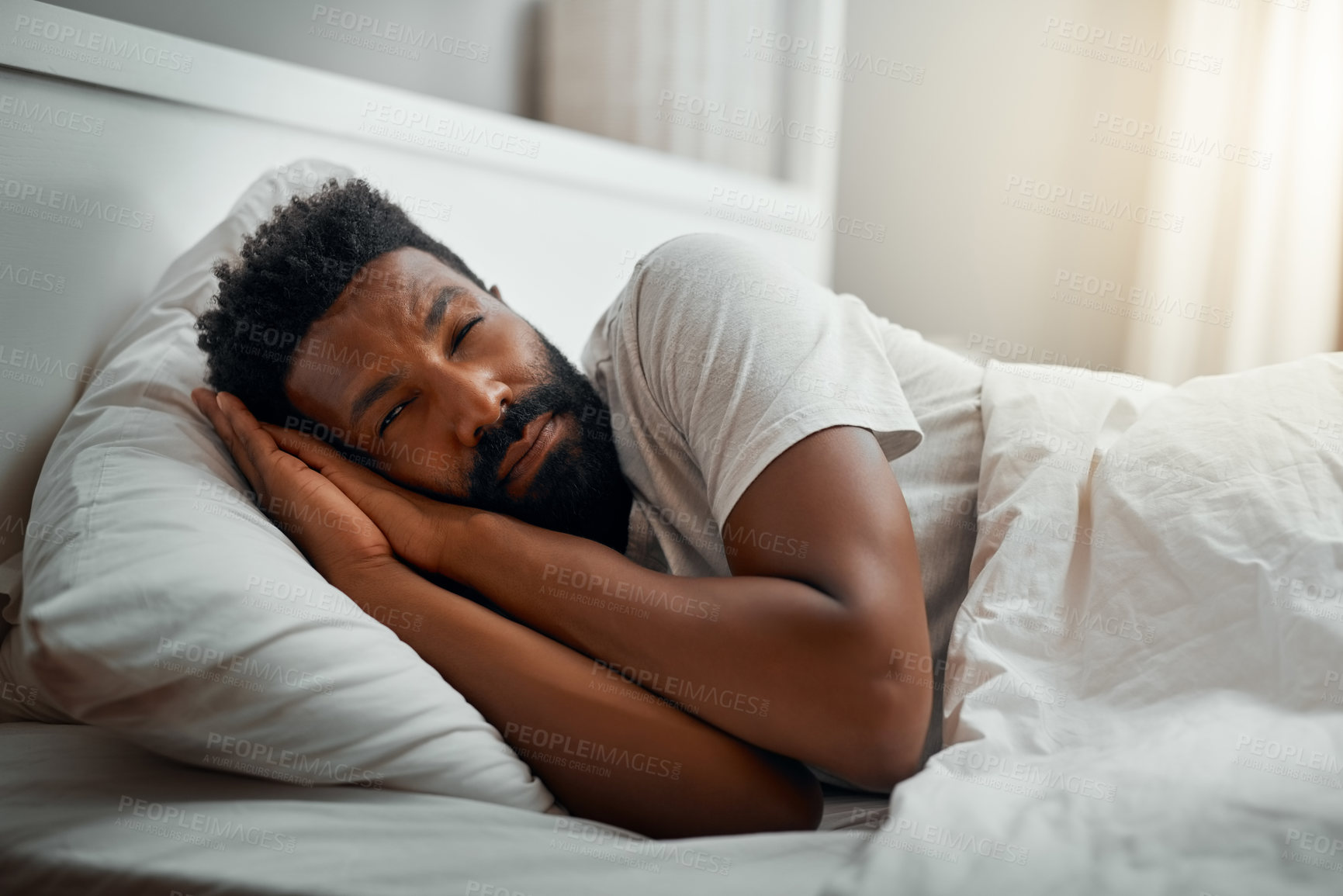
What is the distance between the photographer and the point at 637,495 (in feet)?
3.78

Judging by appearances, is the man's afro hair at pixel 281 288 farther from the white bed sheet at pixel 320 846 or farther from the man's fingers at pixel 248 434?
the white bed sheet at pixel 320 846

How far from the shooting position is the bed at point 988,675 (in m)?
0.67

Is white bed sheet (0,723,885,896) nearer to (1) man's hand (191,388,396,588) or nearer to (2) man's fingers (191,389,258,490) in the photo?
(1) man's hand (191,388,396,588)

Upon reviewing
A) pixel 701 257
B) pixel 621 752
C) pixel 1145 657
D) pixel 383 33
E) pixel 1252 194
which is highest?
pixel 383 33

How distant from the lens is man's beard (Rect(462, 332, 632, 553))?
106cm

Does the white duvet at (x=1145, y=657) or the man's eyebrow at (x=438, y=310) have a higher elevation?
the man's eyebrow at (x=438, y=310)

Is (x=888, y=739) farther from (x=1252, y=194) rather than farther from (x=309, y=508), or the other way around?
(x=1252, y=194)

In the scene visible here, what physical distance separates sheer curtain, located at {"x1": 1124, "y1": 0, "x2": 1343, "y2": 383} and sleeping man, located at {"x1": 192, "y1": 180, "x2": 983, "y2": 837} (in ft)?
4.17

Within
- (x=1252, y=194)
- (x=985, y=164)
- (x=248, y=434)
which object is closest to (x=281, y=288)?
(x=248, y=434)

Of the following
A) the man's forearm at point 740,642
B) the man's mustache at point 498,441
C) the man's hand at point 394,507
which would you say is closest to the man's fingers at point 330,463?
the man's hand at point 394,507

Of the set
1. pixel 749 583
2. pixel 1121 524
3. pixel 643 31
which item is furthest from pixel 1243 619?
pixel 643 31

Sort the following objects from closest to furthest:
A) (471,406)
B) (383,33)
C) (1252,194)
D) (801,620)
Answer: (801,620) < (471,406) < (383,33) < (1252,194)

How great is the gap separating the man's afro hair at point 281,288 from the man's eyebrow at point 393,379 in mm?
91

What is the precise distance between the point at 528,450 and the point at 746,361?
30 cm
